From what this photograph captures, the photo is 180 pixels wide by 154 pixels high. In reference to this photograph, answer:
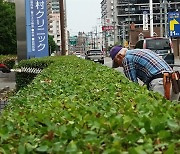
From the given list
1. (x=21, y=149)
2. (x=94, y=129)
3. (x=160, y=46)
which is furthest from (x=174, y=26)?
(x=21, y=149)

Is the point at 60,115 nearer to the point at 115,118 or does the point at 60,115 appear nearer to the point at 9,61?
the point at 115,118

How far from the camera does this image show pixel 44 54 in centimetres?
2141

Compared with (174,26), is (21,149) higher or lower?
lower

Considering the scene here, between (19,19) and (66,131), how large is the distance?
1810 cm

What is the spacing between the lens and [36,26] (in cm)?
2061

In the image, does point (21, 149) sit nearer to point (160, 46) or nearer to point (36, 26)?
point (36, 26)

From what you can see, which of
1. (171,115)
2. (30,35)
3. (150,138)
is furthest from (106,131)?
(30,35)

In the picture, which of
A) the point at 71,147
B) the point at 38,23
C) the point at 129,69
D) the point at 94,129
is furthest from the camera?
the point at 38,23

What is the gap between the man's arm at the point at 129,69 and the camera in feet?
22.9

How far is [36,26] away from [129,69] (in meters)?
14.0

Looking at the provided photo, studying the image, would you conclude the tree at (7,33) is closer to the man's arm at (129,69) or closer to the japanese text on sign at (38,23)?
the japanese text on sign at (38,23)

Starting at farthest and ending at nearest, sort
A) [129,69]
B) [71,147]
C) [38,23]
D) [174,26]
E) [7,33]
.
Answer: [7,33], [174,26], [38,23], [129,69], [71,147]

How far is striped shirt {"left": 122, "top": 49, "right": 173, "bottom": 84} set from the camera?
6984 mm

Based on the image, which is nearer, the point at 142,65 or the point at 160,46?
the point at 142,65
